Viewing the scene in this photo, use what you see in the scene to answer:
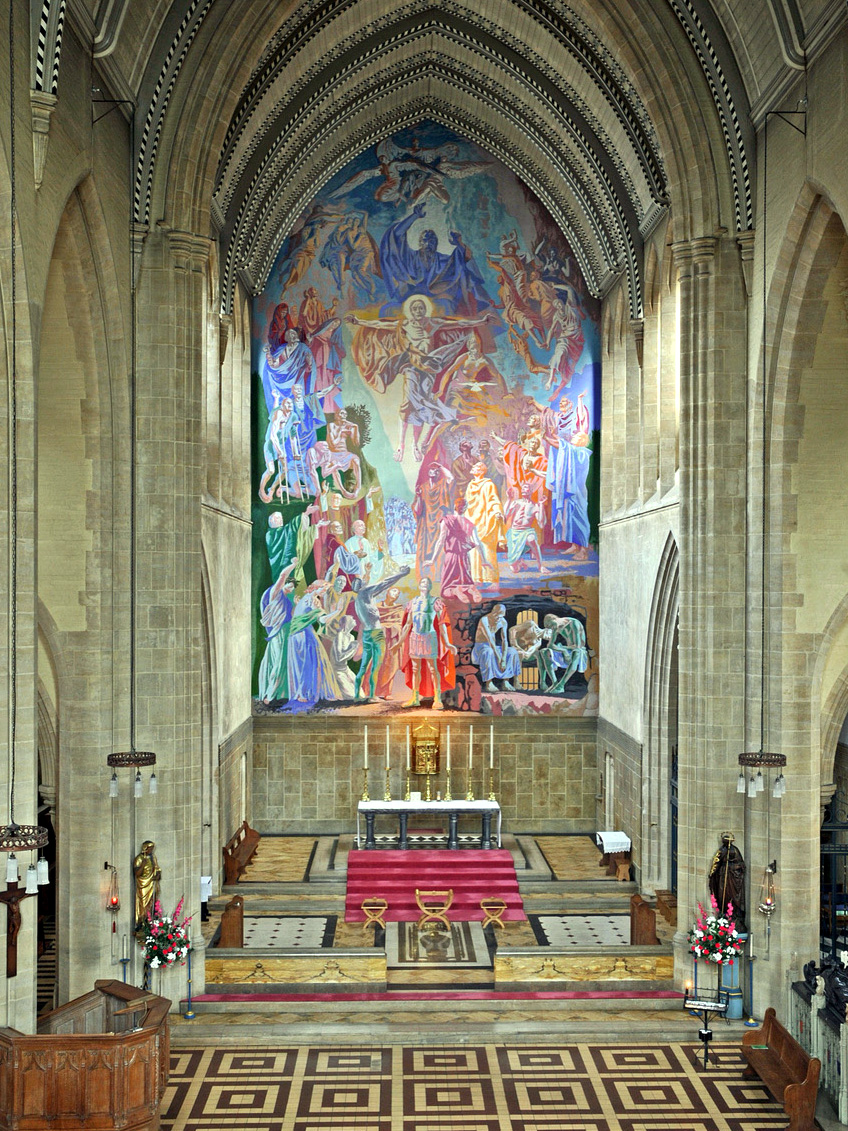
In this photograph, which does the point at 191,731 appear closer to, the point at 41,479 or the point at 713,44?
the point at 41,479

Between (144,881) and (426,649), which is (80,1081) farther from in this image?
(426,649)

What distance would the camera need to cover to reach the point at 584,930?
21719 mm

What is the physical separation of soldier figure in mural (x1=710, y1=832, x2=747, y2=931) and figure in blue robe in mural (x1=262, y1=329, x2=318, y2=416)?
52.4 ft

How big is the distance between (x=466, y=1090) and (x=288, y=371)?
61.2ft

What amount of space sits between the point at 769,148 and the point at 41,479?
1147cm

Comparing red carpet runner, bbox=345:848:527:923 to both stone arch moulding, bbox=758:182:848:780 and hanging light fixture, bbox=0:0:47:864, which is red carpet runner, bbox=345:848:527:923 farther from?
hanging light fixture, bbox=0:0:47:864

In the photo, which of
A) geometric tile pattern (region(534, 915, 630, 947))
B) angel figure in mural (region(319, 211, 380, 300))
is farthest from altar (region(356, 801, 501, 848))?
angel figure in mural (region(319, 211, 380, 300))

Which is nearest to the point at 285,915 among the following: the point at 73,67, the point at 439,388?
the point at 439,388

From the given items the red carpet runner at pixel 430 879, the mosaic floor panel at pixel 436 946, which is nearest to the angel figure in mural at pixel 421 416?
the red carpet runner at pixel 430 879

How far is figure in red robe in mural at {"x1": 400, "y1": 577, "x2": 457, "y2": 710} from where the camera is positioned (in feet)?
95.5

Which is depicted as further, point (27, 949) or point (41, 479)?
point (41, 479)

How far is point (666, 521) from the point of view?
2216cm

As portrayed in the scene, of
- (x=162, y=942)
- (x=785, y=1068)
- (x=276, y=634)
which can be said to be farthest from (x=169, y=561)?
(x=276, y=634)

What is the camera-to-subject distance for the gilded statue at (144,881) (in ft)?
56.2
